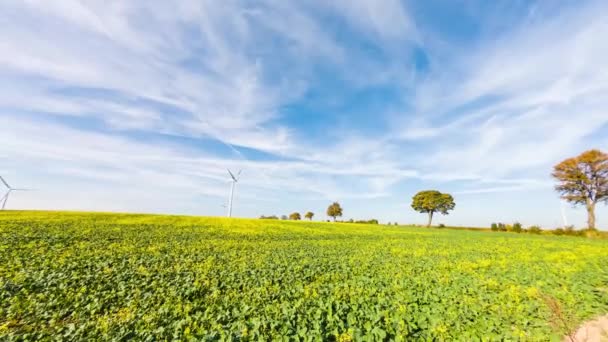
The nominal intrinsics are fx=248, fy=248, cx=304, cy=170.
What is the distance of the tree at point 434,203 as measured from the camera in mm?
108750

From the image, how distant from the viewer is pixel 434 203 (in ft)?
357

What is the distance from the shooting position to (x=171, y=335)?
727 centimetres

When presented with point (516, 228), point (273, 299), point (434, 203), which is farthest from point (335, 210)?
point (273, 299)

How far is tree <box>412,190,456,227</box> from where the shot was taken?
Result: 357 ft

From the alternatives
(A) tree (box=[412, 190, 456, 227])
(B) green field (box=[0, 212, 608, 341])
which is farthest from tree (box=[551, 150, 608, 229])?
(B) green field (box=[0, 212, 608, 341])

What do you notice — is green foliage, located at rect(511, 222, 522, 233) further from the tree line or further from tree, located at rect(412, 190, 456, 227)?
tree, located at rect(412, 190, 456, 227)

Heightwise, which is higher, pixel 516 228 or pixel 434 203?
pixel 434 203

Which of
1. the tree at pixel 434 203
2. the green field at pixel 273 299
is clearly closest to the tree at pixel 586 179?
the tree at pixel 434 203

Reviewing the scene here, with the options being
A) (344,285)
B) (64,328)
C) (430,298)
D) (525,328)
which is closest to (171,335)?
(64,328)

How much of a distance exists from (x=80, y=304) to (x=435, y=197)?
120163 millimetres

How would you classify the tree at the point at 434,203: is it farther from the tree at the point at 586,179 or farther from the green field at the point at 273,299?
the green field at the point at 273,299

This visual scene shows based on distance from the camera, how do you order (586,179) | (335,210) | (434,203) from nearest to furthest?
(586,179) < (434,203) < (335,210)

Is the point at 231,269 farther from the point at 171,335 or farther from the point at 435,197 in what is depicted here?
the point at 435,197

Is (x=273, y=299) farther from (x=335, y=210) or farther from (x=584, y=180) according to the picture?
(x=335, y=210)
